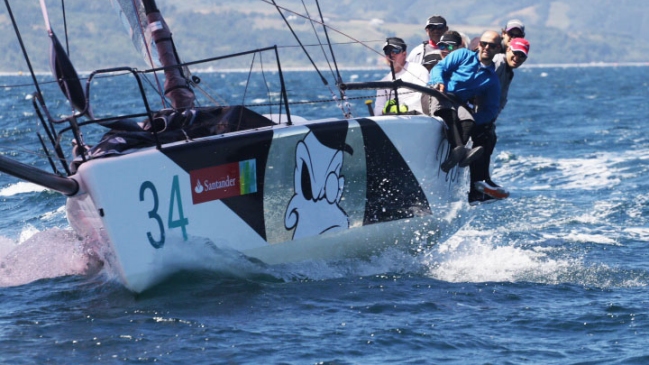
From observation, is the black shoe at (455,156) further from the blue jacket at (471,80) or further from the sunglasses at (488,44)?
the sunglasses at (488,44)

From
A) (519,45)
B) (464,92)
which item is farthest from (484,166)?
(519,45)

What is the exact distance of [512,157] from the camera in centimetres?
1420

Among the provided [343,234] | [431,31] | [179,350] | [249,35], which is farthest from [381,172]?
[249,35]

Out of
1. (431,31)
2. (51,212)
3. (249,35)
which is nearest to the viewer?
(431,31)

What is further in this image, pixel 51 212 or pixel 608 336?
pixel 51 212

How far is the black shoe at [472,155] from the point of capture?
22.3 ft

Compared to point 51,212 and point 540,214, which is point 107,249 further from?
point 540,214

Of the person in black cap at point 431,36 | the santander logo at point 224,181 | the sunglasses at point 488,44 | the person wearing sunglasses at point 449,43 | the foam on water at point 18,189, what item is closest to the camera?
the santander logo at point 224,181

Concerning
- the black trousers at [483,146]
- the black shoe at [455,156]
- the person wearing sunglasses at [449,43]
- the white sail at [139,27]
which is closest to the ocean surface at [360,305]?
the black trousers at [483,146]

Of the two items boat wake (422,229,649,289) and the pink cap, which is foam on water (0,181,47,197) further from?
the pink cap

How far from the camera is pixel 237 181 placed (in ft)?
18.7

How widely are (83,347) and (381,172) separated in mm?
2360

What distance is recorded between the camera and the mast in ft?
23.4

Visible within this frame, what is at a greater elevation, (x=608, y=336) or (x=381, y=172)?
(x=381, y=172)
